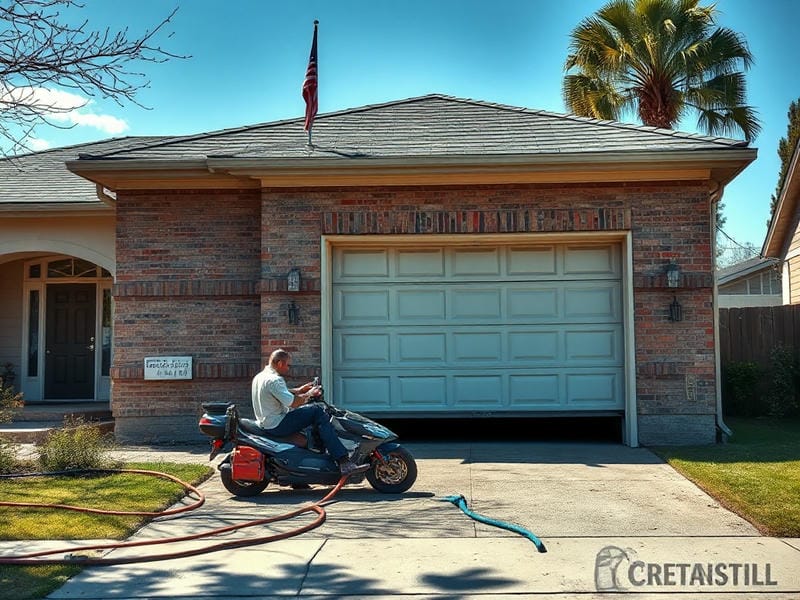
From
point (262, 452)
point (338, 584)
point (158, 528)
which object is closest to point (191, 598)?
point (338, 584)

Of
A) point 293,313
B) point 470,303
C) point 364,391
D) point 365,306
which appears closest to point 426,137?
point 470,303

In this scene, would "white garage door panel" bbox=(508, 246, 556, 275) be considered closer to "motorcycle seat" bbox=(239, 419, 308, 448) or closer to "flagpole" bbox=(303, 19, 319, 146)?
"flagpole" bbox=(303, 19, 319, 146)

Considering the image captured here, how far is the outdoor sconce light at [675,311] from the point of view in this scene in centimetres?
1030

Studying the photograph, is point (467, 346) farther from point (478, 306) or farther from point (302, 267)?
point (302, 267)

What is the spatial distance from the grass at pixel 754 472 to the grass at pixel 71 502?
5085mm

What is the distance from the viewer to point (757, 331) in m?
14.5

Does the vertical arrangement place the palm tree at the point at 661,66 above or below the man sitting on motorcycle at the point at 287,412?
above

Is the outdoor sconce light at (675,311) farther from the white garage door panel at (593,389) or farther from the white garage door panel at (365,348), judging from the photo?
the white garage door panel at (365,348)

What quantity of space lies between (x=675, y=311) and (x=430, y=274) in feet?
10.7

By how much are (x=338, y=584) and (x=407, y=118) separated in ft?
29.4

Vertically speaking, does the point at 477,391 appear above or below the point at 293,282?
below

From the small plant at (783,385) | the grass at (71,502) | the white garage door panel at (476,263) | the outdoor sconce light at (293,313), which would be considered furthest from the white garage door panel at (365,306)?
the small plant at (783,385)

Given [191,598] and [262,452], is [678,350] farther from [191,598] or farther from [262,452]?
[191,598]

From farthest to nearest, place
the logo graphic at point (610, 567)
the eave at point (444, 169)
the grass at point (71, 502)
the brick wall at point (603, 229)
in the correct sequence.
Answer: the brick wall at point (603, 229) < the eave at point (444, 169) < the grass at point (71, 502) < the logo graphic at point (610, 567)
